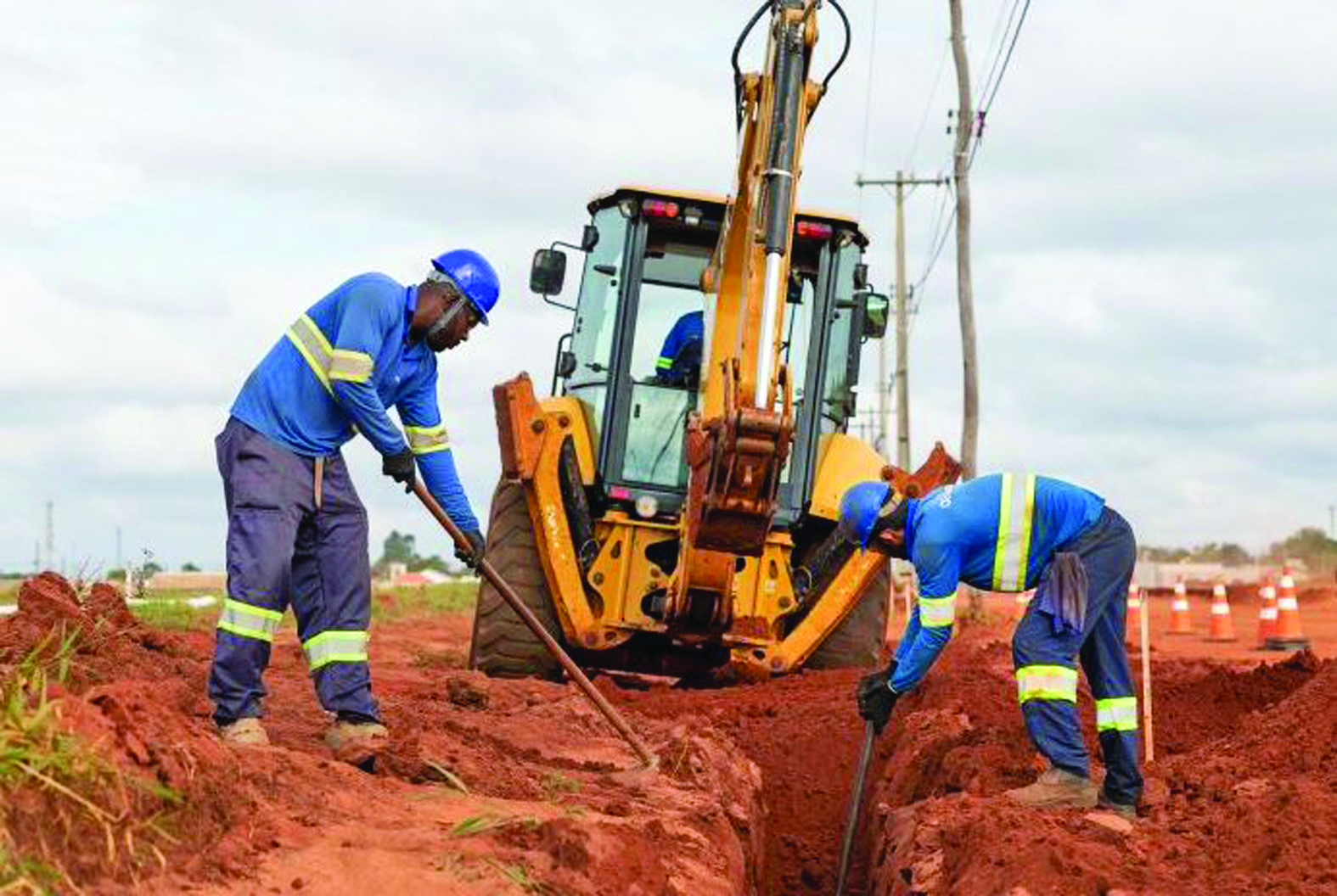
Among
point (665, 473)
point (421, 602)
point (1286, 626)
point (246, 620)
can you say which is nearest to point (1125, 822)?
point (246, 620)

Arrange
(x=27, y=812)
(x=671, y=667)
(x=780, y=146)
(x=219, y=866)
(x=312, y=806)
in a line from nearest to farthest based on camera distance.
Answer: (x=27, y=812), (x=219, y=866), (x=312, y=806), (x=780, y=146), (x=671, y=667)

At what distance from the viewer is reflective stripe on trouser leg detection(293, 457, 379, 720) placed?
274 inches

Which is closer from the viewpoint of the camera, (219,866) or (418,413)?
(219,866)

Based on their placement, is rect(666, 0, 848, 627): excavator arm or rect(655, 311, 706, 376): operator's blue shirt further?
rect(655, 311, 706, 376): operator's blue shirt

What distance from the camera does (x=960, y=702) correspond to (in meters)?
9.74

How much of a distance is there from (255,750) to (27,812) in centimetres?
177

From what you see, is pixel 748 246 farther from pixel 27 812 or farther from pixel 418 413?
pixel 27 812

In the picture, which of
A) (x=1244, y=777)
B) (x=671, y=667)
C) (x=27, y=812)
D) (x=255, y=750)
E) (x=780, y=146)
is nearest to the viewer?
(x=27, y=812)

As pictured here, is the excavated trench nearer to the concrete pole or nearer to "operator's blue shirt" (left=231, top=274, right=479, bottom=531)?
"operator's blue shirt" (left=231, top=274, right=479, bottom=531)

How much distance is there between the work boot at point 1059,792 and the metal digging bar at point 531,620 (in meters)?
1.63

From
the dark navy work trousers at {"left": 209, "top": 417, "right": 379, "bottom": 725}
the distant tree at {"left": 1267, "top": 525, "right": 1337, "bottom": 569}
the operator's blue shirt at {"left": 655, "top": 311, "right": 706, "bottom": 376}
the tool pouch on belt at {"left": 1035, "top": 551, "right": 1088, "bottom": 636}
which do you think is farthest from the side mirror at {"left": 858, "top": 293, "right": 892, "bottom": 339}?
the distant tree at {"left": 1267, "top": 525, "right": 1337, "bottom": 569}

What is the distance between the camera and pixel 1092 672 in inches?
282

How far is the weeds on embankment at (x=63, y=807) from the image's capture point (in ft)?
13.1

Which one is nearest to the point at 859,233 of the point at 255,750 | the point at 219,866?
the point at 255,750
